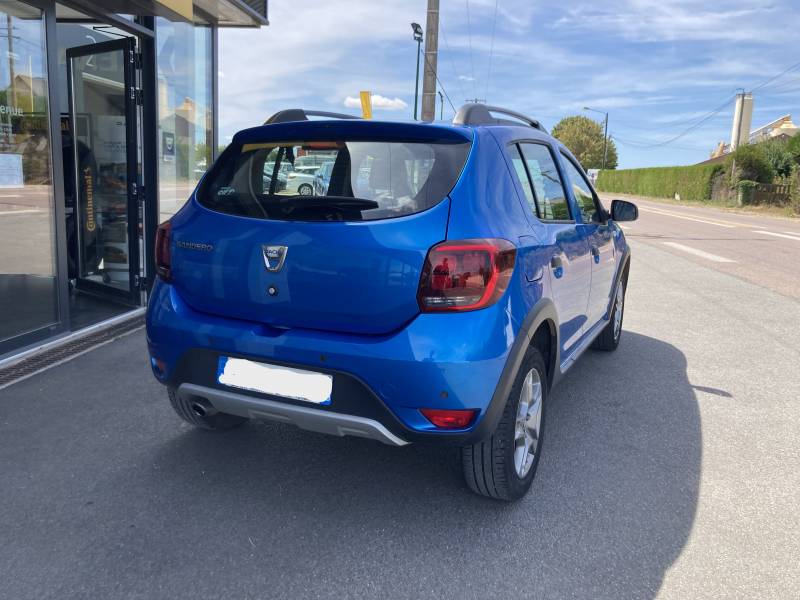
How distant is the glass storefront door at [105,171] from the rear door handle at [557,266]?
16.7ft

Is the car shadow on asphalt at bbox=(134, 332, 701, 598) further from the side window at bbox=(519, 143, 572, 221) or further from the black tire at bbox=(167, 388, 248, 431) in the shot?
the side window at bbox=(519, 143, 572, 221)

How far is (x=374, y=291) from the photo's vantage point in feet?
8.32

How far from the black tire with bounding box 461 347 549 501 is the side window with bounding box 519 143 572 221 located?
2.72 ft

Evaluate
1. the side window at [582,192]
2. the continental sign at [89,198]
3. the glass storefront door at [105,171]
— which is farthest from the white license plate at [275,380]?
the continental sign at [89,198]

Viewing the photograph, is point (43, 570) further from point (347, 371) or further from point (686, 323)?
point (686, 323)

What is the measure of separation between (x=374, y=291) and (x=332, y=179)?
0.58m

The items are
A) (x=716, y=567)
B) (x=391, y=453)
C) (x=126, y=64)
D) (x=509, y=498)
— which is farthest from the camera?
(x=126, y=64)

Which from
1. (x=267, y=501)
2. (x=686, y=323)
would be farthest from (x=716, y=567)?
(x=686, y=323)

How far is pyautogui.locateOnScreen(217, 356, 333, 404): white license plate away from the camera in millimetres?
2617

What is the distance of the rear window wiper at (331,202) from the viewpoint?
2.66 metres

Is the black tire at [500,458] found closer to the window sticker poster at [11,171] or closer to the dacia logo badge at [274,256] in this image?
the dacia logo badge at [274,256]

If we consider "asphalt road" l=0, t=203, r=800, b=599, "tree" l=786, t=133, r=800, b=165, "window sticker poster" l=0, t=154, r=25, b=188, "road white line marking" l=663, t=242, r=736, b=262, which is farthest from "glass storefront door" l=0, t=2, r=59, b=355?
"tree" l=786, t=133, r=800, b=165

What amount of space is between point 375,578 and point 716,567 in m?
1.29

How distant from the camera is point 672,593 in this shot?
2412 millimetres
